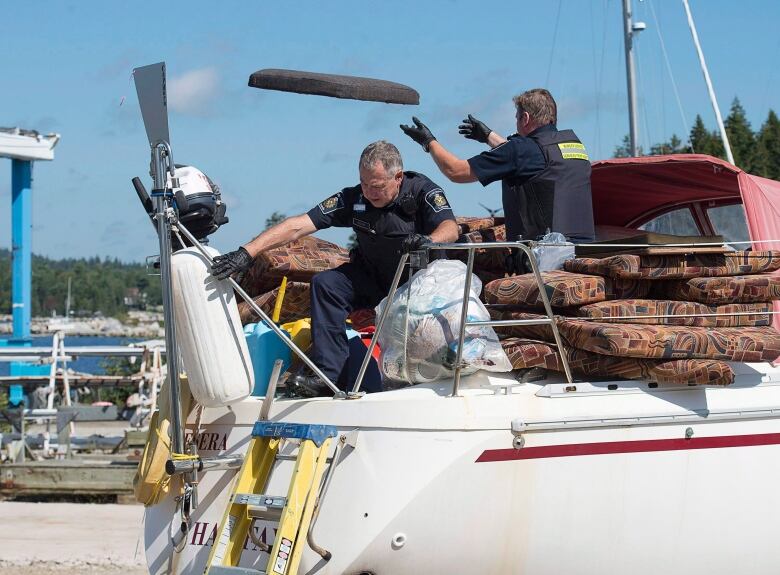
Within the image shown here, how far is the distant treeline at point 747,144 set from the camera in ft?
206

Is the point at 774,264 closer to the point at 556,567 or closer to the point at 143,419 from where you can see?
the point at 556,567

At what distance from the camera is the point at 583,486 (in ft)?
16.5

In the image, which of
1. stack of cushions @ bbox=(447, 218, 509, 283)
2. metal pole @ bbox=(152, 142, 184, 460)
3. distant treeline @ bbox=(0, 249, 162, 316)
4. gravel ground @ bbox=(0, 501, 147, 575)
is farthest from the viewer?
distant treeline @ bbox=(0, 249, 162, 316)

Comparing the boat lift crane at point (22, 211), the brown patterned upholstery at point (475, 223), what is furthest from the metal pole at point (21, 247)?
the brown patterned upholstery at point (475, 223)

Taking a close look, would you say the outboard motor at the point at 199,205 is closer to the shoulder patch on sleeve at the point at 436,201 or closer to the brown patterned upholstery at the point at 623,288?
the shoulder patch on sleeve at the point at 436,201

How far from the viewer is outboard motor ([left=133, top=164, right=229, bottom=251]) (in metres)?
5.75

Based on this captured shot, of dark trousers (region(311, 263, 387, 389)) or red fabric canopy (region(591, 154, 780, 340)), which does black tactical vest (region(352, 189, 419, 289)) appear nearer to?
dark trousers (region(311, 263, 387, 389))

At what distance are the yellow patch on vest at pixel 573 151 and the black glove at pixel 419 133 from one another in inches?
28.5

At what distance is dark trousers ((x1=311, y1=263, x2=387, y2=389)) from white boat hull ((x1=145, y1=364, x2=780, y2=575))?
0.40 metres

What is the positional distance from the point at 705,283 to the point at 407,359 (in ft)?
4.91

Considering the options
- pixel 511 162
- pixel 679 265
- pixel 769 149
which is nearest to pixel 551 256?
pixel 511 162

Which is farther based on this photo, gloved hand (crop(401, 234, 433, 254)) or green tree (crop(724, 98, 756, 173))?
green tree (crop(724, 98, 756, 173))

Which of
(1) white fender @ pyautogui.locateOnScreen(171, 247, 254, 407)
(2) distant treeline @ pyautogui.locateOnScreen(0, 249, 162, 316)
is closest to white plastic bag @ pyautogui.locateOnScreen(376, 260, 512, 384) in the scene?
(1) white fender @ pyautogui.locateOnScreen(171, 247, 254, 407)

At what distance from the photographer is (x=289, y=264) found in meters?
6.60
